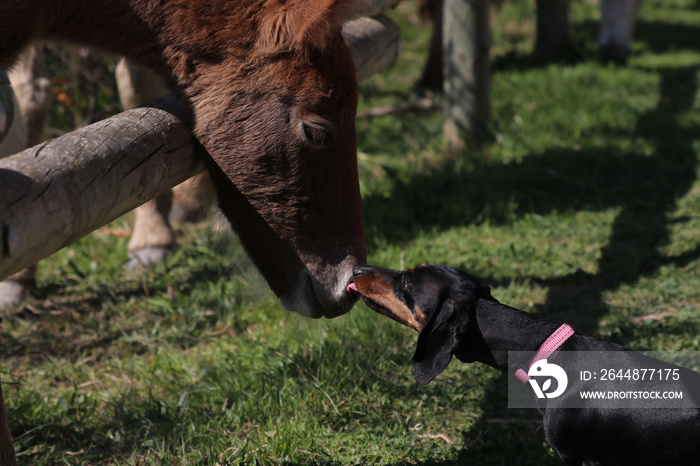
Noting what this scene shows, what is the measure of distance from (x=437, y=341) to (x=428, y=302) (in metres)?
0.16

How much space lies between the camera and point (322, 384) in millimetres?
2896

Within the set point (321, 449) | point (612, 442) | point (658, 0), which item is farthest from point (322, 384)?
point (658, 0)

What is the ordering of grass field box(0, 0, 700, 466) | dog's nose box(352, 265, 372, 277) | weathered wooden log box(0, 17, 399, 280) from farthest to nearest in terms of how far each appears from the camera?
grass field box(0, 0, 700, 466)
dog's nose box(352, 265, 372, 277)
weathered wooden log box(0, 17, 399, 280)

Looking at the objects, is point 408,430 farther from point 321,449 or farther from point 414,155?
point 414,155

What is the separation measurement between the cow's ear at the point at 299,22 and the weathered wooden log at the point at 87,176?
1.42 ft

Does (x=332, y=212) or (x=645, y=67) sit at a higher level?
(x=332, y=212)

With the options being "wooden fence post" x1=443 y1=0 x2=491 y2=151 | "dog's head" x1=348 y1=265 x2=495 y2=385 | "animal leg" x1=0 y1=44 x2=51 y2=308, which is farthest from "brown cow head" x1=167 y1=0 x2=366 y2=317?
"wooden fence post" x1=443 y1=0 x2=491 y2=151

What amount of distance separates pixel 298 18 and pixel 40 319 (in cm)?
248

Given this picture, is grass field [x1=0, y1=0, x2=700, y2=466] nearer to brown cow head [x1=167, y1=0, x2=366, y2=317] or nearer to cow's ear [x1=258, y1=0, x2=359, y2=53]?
brown cow head [x1=167, y1=0, x2=366, y2=317]

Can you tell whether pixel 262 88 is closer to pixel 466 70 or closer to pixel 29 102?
pixel 29 102

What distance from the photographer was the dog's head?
232 cm

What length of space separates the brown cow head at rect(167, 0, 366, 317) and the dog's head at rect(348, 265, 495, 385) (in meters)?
0.16

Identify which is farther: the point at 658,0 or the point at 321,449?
the point at 658,0

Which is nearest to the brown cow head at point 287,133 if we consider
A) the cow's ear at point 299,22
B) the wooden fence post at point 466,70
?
the cow's ear at point 299,22
